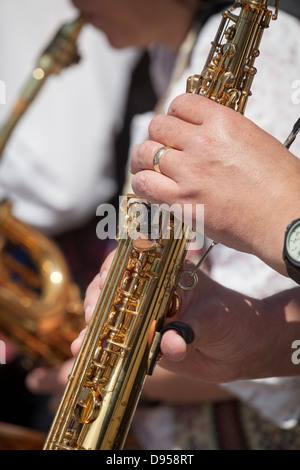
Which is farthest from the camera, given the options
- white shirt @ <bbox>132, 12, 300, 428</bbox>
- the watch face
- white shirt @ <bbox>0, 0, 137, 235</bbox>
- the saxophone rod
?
white shirt @ <bbox>0, 0, 137, 235</bbox>

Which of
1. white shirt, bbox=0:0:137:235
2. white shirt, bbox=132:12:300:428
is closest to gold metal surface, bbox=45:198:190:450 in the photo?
white shirt, bbox=132:12:300:428

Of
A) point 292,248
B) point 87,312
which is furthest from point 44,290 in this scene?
point 292,248

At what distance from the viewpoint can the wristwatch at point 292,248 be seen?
1.67 feet

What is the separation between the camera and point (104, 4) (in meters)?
1.20

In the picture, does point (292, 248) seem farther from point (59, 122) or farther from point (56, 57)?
point (59, 122)

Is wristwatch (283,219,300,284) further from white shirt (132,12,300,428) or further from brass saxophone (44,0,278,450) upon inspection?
white shirt (132,12,300,428)

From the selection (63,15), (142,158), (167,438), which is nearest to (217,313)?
(142,158)

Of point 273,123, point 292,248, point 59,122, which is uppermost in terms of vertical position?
point 59,122

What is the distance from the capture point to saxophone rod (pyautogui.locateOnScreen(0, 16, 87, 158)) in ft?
4.34

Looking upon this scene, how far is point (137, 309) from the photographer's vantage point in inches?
24.0

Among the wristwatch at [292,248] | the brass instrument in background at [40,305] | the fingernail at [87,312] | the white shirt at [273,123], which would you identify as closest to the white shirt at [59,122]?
the brass instrument in background at [40,305]

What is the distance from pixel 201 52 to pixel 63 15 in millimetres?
1056

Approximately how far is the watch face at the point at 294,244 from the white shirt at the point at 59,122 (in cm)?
125

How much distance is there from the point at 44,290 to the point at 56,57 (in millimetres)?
563
